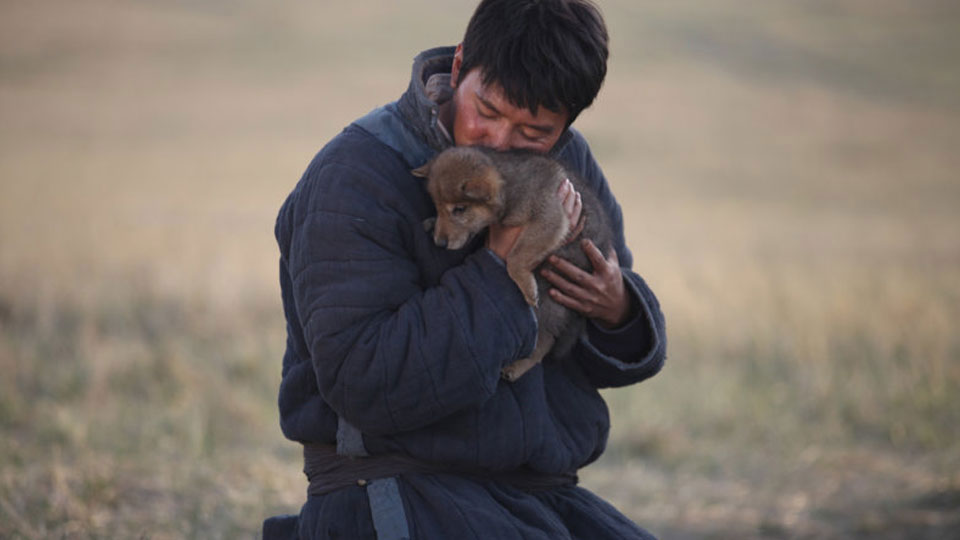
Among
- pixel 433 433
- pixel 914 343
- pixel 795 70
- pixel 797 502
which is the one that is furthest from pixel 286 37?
pixel 433 433

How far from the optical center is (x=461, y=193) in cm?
322

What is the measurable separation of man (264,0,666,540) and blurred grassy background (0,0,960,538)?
2.03m

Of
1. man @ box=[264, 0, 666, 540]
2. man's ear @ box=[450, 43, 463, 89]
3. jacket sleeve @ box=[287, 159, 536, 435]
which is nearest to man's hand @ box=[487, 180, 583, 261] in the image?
man @ box=[264, 0, 666, 540]

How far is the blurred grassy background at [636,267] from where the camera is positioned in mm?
6461

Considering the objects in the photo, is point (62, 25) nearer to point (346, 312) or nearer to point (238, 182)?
point (238, 182)

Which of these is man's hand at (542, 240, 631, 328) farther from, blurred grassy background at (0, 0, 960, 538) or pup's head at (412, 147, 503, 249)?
blurred grassy background at (0, 0, 960, 538)

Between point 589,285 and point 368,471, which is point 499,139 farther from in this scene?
point 368,471

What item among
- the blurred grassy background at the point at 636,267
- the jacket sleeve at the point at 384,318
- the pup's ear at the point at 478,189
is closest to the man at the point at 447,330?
the jacket sleeve at the point at 384,318

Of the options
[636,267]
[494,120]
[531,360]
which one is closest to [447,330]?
[531,360]

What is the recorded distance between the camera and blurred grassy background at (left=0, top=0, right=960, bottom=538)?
21.2ft

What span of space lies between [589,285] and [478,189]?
465 mm

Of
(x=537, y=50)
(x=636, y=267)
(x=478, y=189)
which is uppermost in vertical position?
(x=636, y=267)

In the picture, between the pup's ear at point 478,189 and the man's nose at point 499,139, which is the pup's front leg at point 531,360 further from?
the man's nose at point 499,139

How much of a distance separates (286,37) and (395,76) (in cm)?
679
